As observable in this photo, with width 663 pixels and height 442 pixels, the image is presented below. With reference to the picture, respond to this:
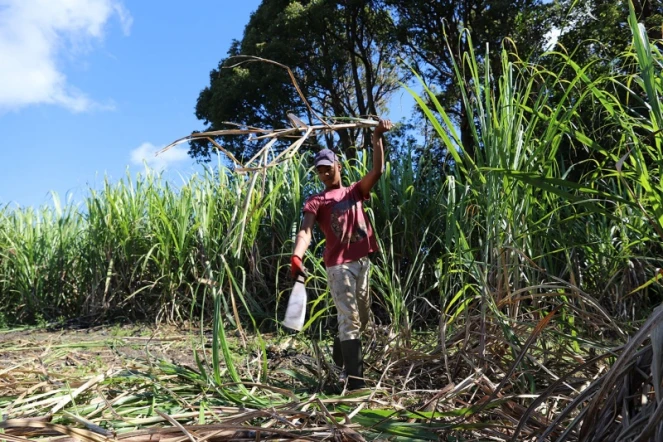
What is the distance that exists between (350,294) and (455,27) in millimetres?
12284

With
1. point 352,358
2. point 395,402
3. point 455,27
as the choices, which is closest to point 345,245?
point 352,358

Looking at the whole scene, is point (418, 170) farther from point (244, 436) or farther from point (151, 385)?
point (244, 436)

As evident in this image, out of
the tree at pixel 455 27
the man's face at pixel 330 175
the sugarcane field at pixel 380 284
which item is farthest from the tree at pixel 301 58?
the man's face at pixel 330 175

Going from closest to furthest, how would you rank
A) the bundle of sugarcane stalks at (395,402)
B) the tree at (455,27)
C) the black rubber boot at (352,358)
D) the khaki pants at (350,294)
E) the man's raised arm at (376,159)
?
1. the bundle of sugarcane stalks at (395,402)
2. the man's raised arm at (376,159)
3. the black rubber boot at (352,358)
4. the khaki pants at (350,294)
5. the tree at (455,27)

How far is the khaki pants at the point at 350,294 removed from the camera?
10.2ft

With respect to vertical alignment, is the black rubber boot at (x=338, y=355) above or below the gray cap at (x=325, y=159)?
below

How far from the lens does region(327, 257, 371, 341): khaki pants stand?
310cm

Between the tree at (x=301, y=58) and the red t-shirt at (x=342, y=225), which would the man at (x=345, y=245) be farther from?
the tree at (x=301, y=58)

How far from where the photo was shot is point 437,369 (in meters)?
2.79

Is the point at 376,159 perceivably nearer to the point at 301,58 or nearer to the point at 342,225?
the point at 342,225

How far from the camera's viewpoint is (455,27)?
14156 mm

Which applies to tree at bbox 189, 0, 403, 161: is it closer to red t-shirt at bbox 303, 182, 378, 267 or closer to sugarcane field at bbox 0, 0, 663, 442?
sugarcane field at bbox 0, 0, 663, 442

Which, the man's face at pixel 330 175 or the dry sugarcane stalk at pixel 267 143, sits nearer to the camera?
the dry sugarcane stalk at pixel 267 143

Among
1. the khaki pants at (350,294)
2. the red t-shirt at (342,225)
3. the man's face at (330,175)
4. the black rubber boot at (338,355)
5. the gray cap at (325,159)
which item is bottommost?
the black rubber boot at (338,355)
